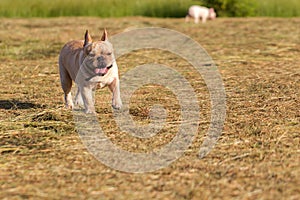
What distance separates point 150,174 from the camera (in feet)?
11.5

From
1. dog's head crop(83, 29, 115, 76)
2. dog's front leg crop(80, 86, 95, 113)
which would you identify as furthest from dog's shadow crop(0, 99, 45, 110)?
dog's head crop(83, 29, 115, 76)

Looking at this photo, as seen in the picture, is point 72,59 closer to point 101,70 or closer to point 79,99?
point 79,99

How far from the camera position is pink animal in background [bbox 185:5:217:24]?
48.1 feet

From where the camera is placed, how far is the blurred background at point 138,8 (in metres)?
15.9

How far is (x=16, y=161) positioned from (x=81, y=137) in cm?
63

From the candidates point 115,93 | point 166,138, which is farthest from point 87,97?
point 166,138

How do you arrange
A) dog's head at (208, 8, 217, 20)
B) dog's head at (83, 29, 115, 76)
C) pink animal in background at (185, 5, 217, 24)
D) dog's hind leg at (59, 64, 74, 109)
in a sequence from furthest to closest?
dog's head at (208, 8, 217, 20) → pink animal in background at (185, 5, 217, 24) → dog's hind leg at (59, 64, 74, 109) → dog's head at (83, 29, 115, 76)

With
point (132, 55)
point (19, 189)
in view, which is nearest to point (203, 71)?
point (132, 55)

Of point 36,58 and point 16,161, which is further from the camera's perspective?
point 36,58

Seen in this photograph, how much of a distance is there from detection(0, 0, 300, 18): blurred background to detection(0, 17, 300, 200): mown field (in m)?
7.23

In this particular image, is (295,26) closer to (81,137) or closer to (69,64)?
(69,64)

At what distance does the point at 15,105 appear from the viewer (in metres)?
5.35

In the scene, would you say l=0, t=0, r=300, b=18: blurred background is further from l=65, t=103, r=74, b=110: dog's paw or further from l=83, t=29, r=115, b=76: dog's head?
l=83, t=29, r=115, b=76: dog's head

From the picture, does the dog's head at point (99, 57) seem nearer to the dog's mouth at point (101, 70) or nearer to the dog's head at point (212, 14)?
the dog's mouth at point (101, 70)
